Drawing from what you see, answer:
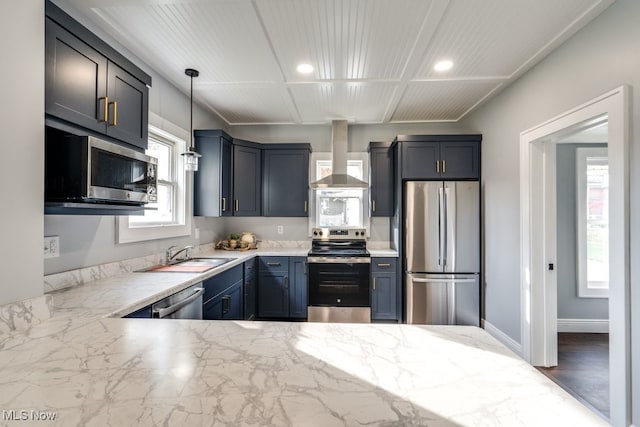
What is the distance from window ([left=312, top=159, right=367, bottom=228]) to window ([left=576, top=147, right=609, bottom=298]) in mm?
2612

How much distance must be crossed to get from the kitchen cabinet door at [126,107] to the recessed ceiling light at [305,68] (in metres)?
1.22

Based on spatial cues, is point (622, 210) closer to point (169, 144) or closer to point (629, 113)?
point (629, 113)

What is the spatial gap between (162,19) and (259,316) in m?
3.04

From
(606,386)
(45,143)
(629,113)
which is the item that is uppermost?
(629,113)

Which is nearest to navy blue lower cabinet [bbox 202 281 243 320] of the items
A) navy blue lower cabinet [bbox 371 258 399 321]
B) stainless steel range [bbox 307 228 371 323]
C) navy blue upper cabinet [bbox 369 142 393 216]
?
stainless steel range [bbox 307 228 371 323]

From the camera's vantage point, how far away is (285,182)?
3939 mm

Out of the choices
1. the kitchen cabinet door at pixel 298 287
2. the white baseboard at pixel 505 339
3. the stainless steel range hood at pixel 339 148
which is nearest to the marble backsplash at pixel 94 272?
the kitchen cabinet door at pixel 298 287

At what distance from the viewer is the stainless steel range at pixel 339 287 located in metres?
3.50

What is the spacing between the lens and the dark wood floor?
86.5 inches

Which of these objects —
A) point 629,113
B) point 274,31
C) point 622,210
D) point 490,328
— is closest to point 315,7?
point 274,31

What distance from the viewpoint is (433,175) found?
11.3ft

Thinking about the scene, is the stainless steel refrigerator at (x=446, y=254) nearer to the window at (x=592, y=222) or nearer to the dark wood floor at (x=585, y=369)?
the dark wood floor at (x=585, y=369)

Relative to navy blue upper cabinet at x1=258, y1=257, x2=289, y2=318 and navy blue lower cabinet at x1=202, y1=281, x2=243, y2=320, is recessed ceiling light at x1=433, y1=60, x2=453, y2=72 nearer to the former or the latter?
navy blue upper cabinet at x1=258, y1=257, x2=289, y2=318

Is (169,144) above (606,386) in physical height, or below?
above
